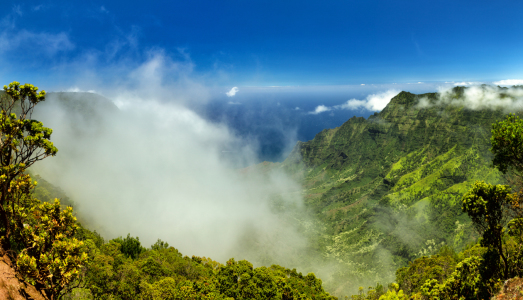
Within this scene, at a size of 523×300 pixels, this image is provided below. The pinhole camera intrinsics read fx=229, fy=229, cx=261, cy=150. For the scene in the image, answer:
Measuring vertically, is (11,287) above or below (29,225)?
below

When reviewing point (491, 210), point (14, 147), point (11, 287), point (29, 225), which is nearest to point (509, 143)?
point (491, 210)

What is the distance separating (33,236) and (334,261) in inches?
7223

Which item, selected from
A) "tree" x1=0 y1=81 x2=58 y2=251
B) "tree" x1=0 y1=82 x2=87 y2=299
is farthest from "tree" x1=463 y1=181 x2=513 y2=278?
"tree" x1=0 y1=81 x2=58 y2=251

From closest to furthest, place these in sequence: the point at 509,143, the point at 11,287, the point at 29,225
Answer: the point at 11,287 < the point at 29,225 < the point at 509,143

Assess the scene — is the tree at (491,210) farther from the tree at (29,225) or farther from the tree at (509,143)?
the tree at (29,225)

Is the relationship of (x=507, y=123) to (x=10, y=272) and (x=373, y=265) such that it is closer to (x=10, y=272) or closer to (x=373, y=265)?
(x=10, y=272)

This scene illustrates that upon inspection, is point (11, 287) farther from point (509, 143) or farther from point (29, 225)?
point (509, 143)

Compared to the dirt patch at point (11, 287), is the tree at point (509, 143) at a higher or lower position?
higher

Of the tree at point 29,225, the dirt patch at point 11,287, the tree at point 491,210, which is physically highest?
the tree at point 29,225

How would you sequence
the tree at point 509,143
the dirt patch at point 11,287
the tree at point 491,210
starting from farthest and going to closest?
the tree at point 491,210 → the tree at point 509,143 → the dirt patch at point 11,287

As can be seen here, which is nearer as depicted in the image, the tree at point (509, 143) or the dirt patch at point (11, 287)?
the dirt patch at point (11, 287)

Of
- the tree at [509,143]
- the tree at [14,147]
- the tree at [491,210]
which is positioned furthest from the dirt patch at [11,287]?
the tree at [509,143]

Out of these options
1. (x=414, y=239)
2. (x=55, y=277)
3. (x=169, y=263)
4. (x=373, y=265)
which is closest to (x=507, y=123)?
(x=55, y=277)

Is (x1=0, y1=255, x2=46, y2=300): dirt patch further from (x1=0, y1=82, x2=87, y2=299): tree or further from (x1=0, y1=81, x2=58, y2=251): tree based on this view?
(x1=0, y1=81, x2=58, y2=251): tree
